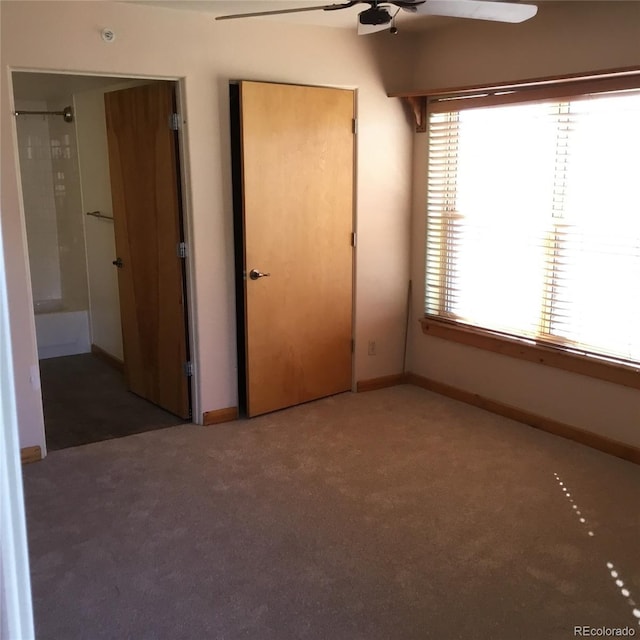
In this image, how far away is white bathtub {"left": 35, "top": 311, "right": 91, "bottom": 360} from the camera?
5.55 metres

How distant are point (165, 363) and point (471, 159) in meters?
2.33

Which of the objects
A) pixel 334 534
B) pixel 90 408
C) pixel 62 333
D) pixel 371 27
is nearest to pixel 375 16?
pixel 371 27

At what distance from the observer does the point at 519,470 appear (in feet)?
11.3

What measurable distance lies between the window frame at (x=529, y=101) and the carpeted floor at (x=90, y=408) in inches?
76.0

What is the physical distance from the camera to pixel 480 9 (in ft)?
8.29

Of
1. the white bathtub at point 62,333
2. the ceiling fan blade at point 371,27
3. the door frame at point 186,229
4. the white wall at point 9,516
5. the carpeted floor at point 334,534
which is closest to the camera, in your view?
the white wall at point 9,516

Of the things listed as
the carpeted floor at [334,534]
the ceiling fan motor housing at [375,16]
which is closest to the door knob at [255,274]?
the carpeted floor at [334,534]

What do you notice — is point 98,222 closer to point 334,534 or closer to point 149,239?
point 149,239

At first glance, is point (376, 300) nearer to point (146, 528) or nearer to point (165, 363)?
point (165, 363)

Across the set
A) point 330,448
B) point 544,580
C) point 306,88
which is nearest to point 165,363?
point 330,448

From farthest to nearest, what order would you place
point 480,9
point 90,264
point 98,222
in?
point 90,264 < point 98,222 < point 480,9

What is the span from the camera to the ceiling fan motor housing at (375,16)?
8.30 feet

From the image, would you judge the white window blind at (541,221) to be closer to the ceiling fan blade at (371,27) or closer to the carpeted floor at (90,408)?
the ceiling fan blade at (371,27)

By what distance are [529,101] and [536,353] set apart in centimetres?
144
